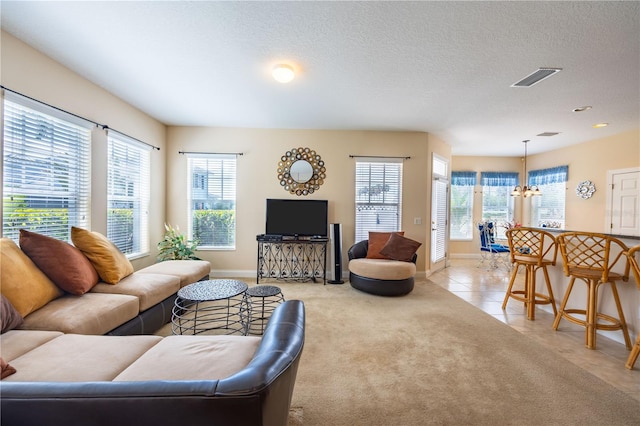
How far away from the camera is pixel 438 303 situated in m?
3.41

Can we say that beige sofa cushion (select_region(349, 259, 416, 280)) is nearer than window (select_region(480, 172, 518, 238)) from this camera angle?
Yes

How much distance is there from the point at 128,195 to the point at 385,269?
3.77m

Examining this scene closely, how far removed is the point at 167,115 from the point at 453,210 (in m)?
→ 6.57

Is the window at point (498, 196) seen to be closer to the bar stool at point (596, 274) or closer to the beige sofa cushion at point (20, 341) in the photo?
the bar stool at point (596, 274)

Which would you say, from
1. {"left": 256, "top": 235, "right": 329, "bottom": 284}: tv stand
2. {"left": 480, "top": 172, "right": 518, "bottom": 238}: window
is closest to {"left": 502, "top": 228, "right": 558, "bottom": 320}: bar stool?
{"left": 256, "top": 235, "right": 329, "bottom": 284}: tv stand

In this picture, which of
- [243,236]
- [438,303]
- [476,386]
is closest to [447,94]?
[438,303]

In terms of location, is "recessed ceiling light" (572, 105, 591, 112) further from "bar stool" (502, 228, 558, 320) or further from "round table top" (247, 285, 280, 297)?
"round table top" (247, 285, 280, 297)

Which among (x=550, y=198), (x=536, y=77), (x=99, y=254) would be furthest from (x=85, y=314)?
(x=550, y=198)

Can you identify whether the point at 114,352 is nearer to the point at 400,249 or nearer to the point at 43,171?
the point at 43,171

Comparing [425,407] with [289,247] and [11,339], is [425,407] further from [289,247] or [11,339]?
[289,247]

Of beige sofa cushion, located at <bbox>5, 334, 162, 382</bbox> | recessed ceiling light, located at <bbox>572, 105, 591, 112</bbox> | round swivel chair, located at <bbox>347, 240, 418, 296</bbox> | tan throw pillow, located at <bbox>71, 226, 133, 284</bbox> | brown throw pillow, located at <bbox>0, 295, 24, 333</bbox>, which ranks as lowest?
round swivel chair, located at <bbox>347, 240, 418, 296</bbox>

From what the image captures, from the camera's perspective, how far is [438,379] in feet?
6.18

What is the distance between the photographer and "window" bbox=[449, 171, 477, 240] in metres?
6.63

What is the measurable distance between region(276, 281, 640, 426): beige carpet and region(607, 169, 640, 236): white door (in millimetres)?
4045
